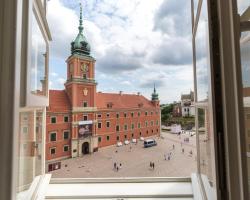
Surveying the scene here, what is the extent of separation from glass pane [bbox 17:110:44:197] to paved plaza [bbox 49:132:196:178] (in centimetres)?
34

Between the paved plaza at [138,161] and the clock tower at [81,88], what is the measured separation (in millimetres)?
132

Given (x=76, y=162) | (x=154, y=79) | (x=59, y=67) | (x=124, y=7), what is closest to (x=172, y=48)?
(x=154, y=79)

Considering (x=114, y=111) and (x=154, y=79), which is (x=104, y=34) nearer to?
(x=154, y=79)

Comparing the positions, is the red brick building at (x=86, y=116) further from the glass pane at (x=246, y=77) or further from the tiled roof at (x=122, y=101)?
the glass pane at (x=246, y=77)

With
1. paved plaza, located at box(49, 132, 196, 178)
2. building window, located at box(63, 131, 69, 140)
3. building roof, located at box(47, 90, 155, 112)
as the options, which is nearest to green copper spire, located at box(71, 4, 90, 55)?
building roof, located at box(47, 90, 155, 112)

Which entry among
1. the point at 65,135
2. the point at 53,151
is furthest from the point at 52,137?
the point at 65,135

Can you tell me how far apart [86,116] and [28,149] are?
1074 millimetres

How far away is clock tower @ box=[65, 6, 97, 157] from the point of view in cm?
148

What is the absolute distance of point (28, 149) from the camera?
0.67 m

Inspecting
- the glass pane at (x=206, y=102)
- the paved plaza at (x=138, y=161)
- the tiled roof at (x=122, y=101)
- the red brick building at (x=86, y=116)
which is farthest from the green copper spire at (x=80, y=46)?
the glass pane at (x=206, y=102)

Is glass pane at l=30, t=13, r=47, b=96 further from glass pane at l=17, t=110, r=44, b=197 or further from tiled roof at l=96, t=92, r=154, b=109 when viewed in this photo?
tiled roof at l=96, t=92, r=154, b=109

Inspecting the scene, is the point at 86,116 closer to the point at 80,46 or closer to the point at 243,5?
the point at 80,46

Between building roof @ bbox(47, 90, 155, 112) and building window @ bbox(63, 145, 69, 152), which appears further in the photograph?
building roof @ bbox(47, 90, 155, 112)

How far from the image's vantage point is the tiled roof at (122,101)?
175cm
